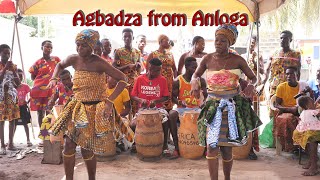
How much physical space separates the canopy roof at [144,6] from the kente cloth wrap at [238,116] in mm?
2535

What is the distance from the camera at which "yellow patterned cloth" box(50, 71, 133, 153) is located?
3791mm

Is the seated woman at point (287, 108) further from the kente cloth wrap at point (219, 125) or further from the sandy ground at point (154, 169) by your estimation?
the kente cloth wrap at point (219, 125)

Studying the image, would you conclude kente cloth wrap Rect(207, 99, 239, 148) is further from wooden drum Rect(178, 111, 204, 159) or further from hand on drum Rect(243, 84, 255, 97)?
wooden drum Rect(178, 111, 204, 159)

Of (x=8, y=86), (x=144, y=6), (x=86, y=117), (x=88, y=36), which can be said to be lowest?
(x=86, y=117)

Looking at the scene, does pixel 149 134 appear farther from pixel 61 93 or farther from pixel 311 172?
pixel 311 172

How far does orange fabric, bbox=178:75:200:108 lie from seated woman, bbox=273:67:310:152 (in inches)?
47.7

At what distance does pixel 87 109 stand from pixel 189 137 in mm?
2010

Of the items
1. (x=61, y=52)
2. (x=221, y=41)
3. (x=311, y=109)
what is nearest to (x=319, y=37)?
(x=61, y=52)

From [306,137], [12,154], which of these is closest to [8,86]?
[12,154]

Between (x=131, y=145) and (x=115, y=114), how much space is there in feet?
7.33

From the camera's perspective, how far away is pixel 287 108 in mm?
5492

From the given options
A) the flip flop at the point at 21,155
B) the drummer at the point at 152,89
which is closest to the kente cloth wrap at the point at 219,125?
the drummer at the point at 152,89

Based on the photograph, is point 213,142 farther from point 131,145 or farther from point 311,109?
point 131,145

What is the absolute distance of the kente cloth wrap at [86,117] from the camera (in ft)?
12.4
